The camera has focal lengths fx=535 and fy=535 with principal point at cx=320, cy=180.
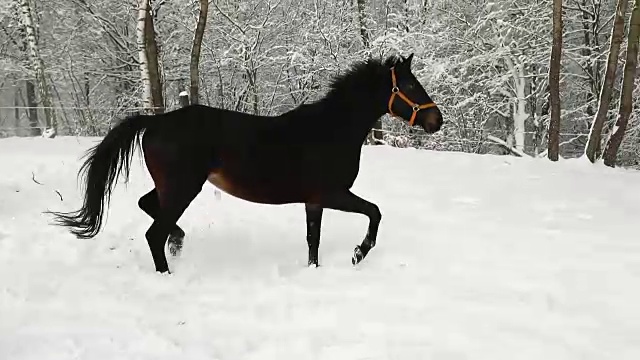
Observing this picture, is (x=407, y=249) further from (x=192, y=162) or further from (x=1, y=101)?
(x=1, y=101)

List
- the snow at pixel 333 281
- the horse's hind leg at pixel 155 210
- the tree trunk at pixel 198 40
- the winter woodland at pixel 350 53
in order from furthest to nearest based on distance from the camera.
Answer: the winter woodland at pixel 350 53
the tree trunk at pixel 198 40
the horse's hind leg at pixel 155 210
the snow at pixel 333 281

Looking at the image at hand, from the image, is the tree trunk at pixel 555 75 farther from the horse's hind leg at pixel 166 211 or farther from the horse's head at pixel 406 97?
the horse's hind leg at pixel 166 211

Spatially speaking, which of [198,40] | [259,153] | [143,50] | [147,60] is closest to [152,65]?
[147,60]

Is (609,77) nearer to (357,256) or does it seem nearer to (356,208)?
(356,208)

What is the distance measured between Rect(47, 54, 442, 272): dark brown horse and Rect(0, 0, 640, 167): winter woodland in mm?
10619

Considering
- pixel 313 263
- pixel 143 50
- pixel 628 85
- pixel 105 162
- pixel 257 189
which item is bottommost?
pixel 313 263

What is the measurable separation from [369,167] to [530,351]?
22.9 feet

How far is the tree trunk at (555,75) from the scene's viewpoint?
10.6 metres

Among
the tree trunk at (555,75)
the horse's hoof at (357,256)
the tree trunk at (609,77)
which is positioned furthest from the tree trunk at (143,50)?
the tree trunk at (609,77)

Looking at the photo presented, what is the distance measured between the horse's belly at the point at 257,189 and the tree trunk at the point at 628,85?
8.31m

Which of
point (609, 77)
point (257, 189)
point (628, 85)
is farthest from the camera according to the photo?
point (609, 77)

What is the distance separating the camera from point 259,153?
451cm

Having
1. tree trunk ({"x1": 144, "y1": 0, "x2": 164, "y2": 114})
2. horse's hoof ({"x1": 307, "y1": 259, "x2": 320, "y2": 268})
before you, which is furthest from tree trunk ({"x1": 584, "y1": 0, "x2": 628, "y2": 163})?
tree trunk ({"x1": 144, "y1": 0, "x2": 164, "y2": 114})

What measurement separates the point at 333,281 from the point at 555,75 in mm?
8709
